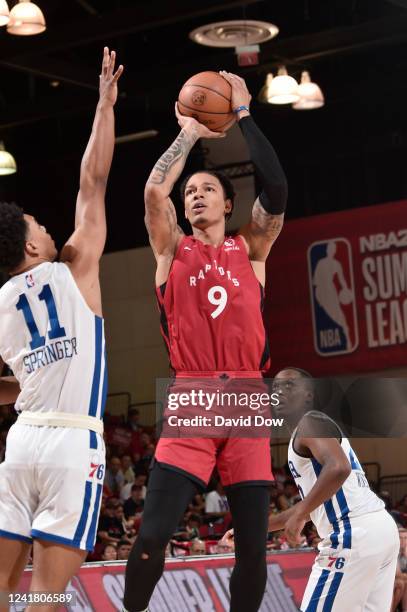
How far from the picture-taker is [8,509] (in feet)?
14.7

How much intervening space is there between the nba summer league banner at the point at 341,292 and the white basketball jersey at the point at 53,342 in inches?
537

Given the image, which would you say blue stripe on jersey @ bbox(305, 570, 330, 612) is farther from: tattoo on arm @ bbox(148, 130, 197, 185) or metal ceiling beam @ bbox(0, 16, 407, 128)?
metal ceiling beam @ bbox(0, 16, 407, 128)

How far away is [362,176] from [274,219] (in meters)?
14.0

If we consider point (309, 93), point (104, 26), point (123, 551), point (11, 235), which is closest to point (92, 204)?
point (11, 235)

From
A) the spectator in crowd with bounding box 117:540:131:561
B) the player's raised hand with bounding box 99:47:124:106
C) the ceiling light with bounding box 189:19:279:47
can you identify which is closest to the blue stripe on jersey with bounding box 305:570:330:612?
the player's raised hand with bounding box 99:47:124:106

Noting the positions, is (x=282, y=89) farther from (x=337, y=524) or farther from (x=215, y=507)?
(x=337, y=524)

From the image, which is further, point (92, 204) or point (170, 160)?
point (170, 160)

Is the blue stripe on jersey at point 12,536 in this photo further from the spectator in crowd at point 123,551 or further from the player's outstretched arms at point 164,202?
the spectator in crowd at point 123,551

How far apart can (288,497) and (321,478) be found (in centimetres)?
1065

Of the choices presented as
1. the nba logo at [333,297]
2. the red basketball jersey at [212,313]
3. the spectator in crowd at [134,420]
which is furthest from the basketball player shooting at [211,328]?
the spectator in crowd at [134,420]

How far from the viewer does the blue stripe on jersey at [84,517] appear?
4.45m

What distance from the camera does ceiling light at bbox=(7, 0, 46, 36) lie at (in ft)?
41.0

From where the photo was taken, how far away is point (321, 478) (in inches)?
234

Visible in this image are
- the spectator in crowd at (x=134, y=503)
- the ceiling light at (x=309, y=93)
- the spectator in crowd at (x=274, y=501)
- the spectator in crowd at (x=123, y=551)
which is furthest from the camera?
the ceiling light at (x=309, y=93)
